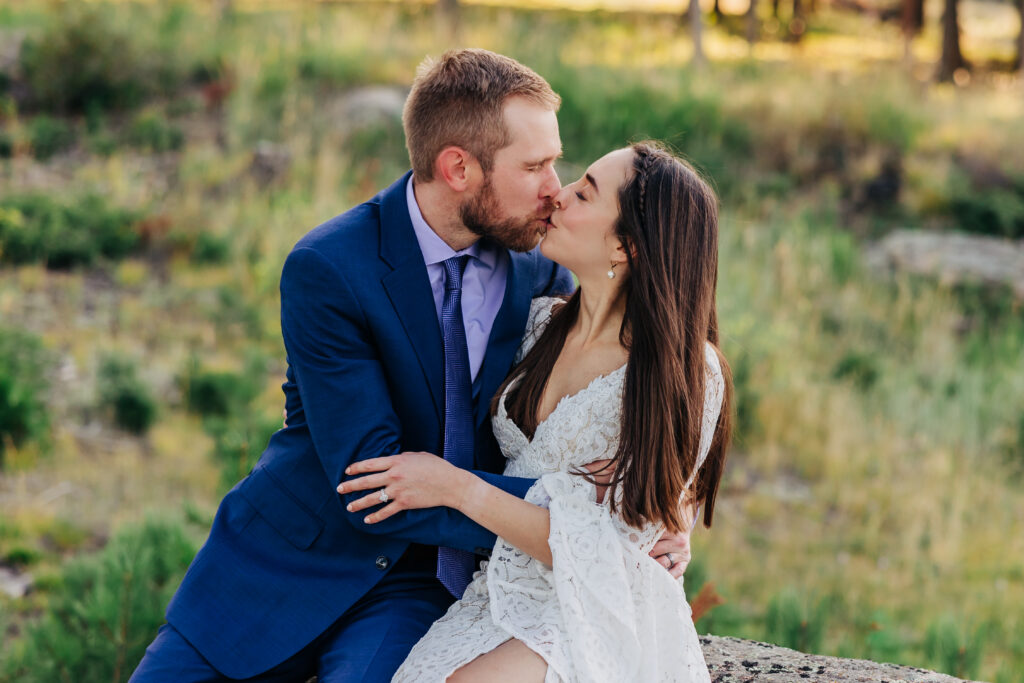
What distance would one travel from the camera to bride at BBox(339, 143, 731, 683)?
243cm

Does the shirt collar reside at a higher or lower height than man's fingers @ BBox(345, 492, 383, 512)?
higher

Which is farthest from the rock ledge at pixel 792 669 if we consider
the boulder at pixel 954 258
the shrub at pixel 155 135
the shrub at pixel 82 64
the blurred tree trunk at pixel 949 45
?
the blurred tree trunk at pixel 949 45

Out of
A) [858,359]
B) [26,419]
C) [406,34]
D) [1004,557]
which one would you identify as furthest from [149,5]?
[1004,557]

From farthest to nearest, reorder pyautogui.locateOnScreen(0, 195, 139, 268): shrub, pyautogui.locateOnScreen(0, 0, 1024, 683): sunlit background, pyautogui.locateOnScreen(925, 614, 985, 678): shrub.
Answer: pyautogui.locateOnScreen(0, 195, 139, 268): shrub < pyautogui.locateOnScreen(0, 0, 1024, 683): sunlit background < pyautogui.locateOnScreen(925, 614, 985, 678): shrub

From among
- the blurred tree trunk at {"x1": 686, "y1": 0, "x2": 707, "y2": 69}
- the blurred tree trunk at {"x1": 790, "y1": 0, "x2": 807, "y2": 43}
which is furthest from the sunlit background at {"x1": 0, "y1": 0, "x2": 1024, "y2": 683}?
the blurred tree trunk at {"x1": 790, "y1": 0, "x2": 807, "y2": 43}

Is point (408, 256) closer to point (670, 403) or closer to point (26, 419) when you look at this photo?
point (670, 403)

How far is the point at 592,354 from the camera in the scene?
109 inches

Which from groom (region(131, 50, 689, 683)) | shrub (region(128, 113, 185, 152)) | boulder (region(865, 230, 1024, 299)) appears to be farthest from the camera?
shrub (region(128, 113, 185, 152))

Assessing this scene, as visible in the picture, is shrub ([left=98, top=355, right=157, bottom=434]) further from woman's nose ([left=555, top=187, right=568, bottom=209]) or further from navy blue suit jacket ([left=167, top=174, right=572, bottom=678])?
woman's nose ([left=555, top=187, right=568, bottom=209])

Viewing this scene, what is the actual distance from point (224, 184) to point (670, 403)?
7.48 metres

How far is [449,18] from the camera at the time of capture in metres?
14.0

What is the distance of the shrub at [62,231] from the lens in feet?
25.2

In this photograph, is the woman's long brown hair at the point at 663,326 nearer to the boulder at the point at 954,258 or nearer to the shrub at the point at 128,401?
the shrub at the point at 128,401

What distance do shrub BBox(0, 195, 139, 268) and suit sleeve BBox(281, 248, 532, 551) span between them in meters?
5.78
